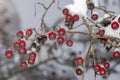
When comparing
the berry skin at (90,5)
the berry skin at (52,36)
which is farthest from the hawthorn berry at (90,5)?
the berry skin at (52,36)

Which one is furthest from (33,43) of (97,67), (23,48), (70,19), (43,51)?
(43,51)

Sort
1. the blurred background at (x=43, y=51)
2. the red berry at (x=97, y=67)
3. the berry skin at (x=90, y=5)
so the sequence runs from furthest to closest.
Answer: the blurred background at (x=43, y=51) < the berry skin at (x=90, y=5) < the red berry at (x=97, y=67)

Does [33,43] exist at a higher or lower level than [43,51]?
higher

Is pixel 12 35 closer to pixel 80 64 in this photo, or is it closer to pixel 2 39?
pixel 2 39

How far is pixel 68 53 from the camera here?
6.15 feet

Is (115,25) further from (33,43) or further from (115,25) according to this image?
(33,43)

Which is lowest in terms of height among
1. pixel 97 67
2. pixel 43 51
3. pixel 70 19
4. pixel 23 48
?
pixel 43 51

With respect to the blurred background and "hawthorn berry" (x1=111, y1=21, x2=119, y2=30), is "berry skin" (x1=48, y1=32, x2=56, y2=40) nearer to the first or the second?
"hawthorn berry" (x1=111, y1=21, x2=119, y2=30)

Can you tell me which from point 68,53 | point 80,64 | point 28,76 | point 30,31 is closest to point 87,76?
point 68,53

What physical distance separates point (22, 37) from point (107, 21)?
1.41 ft

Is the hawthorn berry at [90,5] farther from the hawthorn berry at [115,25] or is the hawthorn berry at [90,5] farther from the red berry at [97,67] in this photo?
the red berry at [97,67]

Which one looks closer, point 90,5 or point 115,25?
point 115,25

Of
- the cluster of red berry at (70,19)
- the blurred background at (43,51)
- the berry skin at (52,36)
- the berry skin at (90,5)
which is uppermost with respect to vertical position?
the berry skin at (90,5)

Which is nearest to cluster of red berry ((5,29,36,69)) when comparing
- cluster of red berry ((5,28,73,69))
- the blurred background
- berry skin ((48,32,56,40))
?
cluster of red berry ((5,28,73,69))
